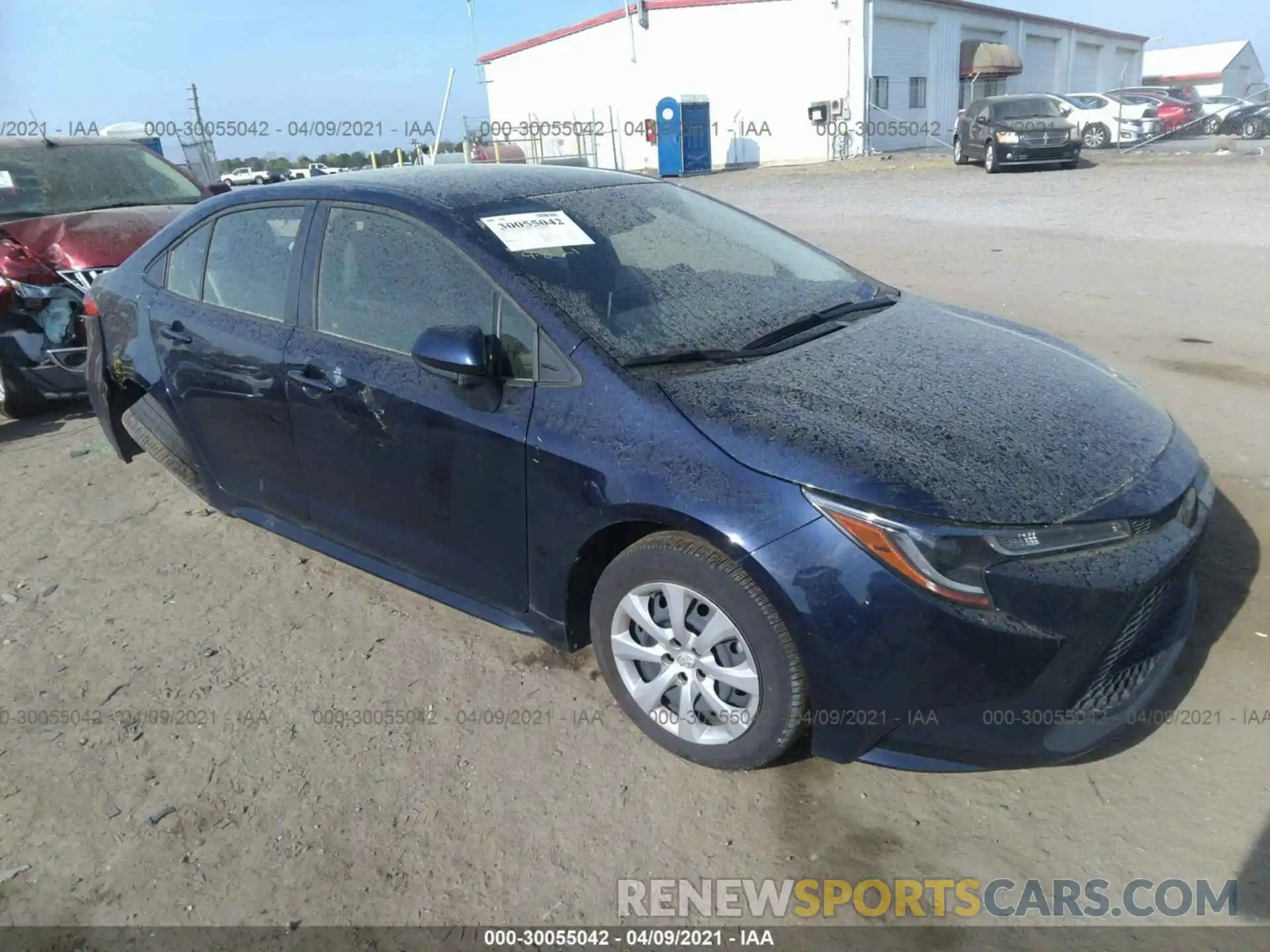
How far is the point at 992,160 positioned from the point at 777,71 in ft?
52.8

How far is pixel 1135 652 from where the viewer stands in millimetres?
2496

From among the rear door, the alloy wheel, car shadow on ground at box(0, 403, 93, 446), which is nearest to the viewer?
the alloy wheel

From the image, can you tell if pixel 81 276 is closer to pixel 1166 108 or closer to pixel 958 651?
pixel 958 651

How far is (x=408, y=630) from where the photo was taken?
3.55 meters

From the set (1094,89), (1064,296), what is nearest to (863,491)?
(1064,296)

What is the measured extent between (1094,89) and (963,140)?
36326 mm

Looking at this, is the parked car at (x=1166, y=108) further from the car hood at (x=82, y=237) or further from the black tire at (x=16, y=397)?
the black tire at (x=16, y=397)

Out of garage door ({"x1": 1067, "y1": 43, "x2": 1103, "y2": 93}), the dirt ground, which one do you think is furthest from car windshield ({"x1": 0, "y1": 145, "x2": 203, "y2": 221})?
garage door ({"x1": 1067, "y1": 43, "x2": 1103, "y2": 93})

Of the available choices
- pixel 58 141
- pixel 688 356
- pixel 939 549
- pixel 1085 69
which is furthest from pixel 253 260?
pixel 1085 69

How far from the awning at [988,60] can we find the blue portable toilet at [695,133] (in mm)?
13854

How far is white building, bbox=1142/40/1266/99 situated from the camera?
63.5 meters

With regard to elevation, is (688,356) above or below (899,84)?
below

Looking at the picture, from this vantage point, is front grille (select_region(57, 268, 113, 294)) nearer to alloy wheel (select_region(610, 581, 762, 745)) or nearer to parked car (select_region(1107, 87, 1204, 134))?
alloy wheel (select_region(610, 581, 762, 745))

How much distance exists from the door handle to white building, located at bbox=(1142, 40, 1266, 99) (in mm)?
72801
